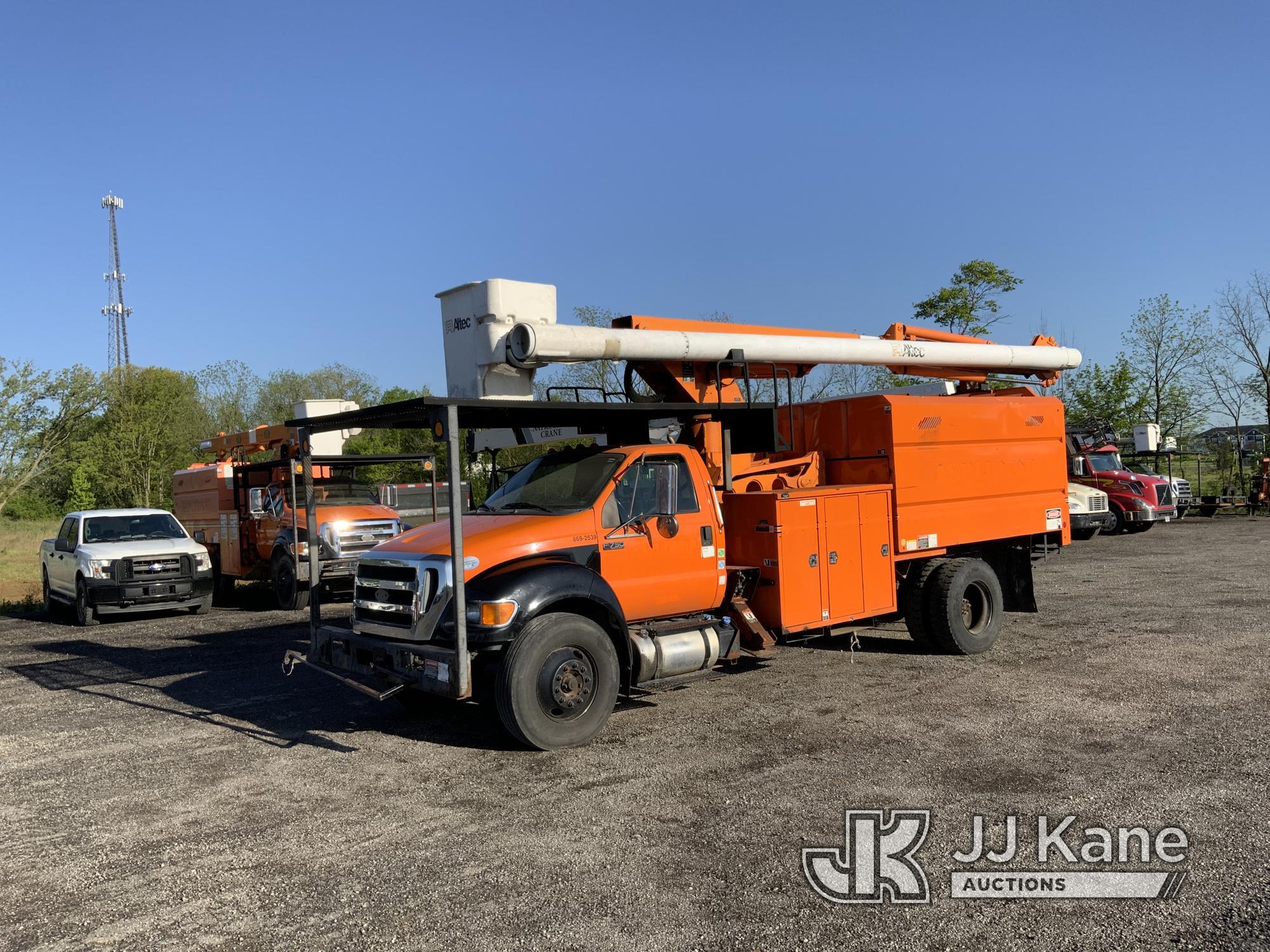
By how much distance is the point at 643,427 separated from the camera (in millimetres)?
8680

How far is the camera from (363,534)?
50.8 ft

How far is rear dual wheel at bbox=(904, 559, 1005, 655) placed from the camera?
31.7ft

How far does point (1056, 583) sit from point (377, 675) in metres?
12.2

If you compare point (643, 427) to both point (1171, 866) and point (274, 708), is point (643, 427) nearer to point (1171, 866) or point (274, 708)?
point (274, 708)

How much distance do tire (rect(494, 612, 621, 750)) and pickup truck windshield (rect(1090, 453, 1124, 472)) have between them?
74.3 feet

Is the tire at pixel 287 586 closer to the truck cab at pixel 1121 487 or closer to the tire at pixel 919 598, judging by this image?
the tire at pixel 919 598

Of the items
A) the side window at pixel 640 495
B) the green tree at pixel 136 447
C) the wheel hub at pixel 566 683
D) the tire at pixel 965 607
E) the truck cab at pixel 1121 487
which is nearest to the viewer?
the wheel hub at pixel 566 683

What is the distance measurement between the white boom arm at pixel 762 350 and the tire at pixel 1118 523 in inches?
576

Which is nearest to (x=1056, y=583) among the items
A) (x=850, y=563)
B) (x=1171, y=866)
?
(x=850, y=563)

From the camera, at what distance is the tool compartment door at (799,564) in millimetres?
8234

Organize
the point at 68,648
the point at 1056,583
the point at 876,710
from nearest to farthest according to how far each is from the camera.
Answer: the point at 876,710 < the point at 68,648 < the point at 1056,583

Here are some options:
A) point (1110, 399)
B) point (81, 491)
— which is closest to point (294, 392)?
point (81, 491)

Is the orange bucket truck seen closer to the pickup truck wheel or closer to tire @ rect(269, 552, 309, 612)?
tire @ rect(269, 552, 309, 612)

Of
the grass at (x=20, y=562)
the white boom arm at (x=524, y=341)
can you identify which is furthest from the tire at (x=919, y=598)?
the grass at (x=20, y=562)
